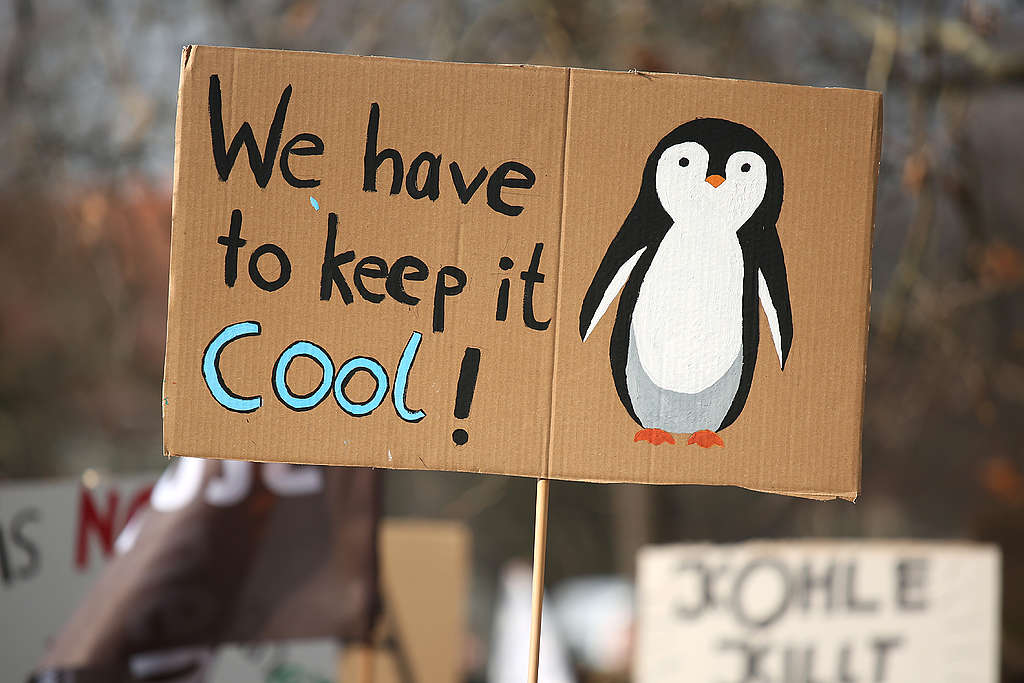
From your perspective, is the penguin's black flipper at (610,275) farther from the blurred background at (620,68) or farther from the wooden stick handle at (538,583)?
the blurred background at (620,68)

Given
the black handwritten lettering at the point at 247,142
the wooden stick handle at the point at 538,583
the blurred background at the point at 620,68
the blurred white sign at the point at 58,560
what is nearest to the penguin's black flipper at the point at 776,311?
the wooden stick handle at the point at 538,583

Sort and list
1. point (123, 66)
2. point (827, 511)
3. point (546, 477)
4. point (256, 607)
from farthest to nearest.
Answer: point (827, 511) < point (123, 66) < point (256, 607) < point (546, 477)

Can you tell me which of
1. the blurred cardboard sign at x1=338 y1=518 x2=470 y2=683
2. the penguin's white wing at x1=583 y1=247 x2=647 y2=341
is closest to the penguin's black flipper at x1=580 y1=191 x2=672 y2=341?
the penguin's white wing at x1=583 y1=247 x2=647 y2=341

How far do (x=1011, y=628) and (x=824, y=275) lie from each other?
372cm

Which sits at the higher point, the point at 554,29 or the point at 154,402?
the point at 554,29

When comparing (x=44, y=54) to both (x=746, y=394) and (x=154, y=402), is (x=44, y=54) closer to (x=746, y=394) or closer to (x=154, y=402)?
(x=154, y=402)

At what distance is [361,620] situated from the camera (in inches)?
82.4

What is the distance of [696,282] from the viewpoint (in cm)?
129

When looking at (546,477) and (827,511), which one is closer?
(546,477)

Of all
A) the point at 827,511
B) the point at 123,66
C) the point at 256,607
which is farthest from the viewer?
the point at 827,511

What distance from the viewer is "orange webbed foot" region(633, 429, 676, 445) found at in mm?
1291

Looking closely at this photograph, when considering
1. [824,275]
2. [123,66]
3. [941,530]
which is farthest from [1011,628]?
[123,66]

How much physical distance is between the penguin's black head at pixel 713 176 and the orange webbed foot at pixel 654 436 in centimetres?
28

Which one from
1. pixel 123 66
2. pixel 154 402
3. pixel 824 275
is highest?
pixel 123 66
